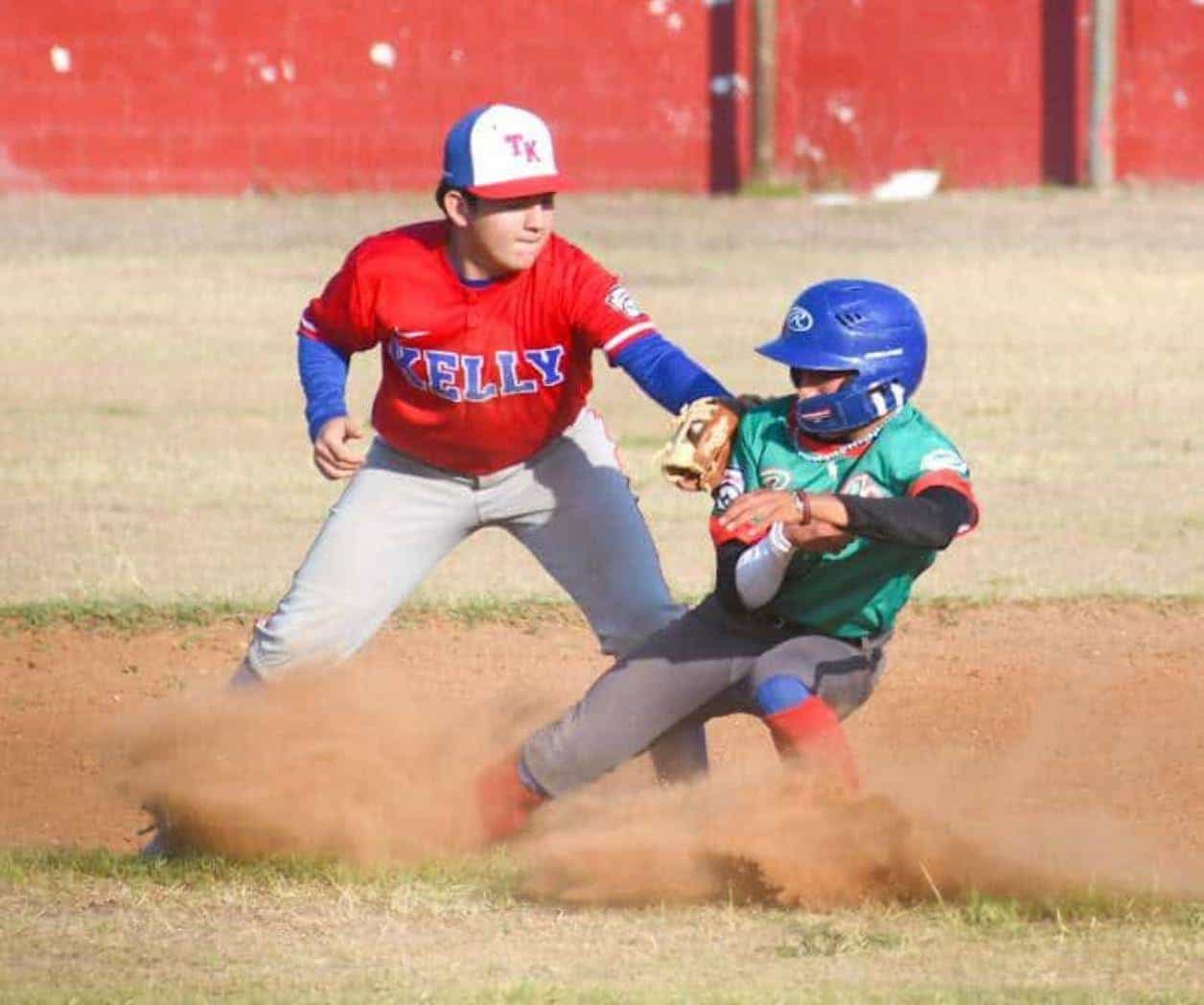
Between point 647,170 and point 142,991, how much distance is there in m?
17.2

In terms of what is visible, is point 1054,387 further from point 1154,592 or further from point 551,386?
point 551,386

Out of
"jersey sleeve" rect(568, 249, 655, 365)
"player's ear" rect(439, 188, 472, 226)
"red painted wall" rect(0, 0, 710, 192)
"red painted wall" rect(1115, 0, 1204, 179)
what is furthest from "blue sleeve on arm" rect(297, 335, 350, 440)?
"red painted wall" rect(1115, 0, 1204, 179)

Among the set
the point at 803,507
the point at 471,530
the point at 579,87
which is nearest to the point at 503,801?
the point at 471,530

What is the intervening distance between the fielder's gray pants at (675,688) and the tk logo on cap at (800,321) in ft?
2.21

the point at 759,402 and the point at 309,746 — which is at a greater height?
the point at 759,402

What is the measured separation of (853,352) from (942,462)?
1.04 ft

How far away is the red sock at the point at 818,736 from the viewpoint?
5.44 meters

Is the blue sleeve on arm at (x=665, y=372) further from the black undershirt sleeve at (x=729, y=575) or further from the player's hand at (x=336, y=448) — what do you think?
the player's hand at (x=336, y=448)

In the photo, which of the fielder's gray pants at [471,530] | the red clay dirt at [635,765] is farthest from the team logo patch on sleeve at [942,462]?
the fielder's gray pants at [471,530]

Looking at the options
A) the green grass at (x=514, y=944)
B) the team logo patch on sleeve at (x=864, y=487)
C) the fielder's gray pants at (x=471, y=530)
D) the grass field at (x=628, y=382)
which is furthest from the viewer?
the grass field at (x=628, y=382)

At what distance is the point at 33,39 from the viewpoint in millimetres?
20562

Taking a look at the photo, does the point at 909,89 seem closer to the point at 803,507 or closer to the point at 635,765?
the point at 635,765

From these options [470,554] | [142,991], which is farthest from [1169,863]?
[470,554]

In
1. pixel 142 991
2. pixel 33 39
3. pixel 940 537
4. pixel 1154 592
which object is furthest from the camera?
pixel 33 39
